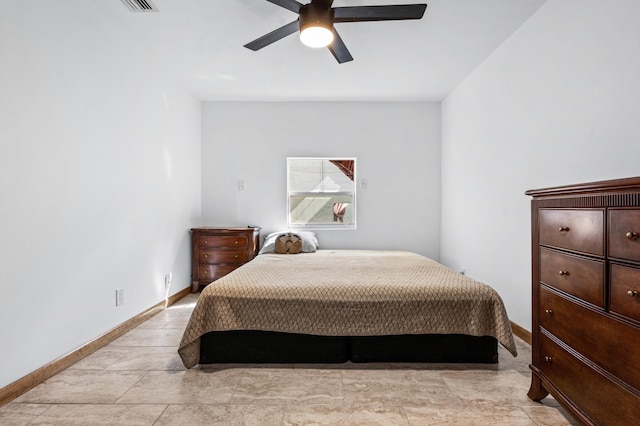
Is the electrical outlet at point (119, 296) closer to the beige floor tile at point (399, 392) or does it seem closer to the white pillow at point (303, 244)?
the white pillow at point (303, 244)

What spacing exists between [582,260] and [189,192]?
4.02m

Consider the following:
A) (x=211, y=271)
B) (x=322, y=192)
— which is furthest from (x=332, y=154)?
(x=211, y=271)

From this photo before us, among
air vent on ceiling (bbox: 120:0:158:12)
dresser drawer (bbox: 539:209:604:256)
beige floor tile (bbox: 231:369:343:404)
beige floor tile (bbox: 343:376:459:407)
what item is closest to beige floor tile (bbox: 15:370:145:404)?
beige floor tile (bbox: 231:369:343:404)

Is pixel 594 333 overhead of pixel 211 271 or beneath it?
overhead

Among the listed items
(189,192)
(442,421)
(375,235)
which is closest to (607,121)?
(442,421)

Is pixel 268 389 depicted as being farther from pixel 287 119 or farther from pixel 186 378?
pixel 287 119

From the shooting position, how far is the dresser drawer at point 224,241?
4.41 m

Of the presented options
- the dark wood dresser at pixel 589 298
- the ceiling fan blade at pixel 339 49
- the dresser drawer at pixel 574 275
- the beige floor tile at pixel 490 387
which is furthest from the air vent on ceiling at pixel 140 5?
the beige floor tile at pixel 490 387

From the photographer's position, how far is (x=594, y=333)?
1410mm

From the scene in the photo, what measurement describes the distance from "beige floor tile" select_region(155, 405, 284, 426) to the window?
322 cm

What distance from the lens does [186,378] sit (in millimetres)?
2195

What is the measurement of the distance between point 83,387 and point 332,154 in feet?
11.9

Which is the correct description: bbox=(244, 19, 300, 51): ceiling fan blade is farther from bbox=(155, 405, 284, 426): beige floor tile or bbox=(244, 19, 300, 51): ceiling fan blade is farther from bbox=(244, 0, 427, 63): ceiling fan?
bbox=(155, 405, 284, 426): beige floor tile

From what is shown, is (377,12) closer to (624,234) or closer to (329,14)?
(329,14)
